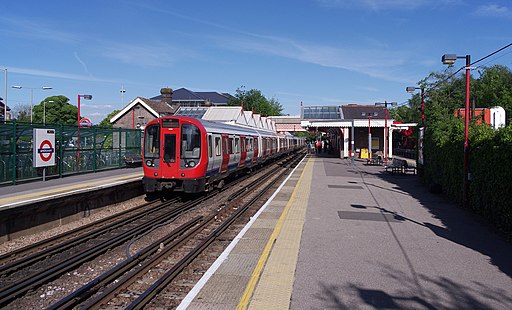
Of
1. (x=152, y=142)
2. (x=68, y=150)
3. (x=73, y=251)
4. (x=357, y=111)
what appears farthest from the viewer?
(x=357, y=111)

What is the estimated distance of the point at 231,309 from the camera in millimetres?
5254

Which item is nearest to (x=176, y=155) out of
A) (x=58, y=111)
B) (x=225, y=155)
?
(x=225, y=155)

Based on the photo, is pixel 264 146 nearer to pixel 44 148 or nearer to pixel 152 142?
pixel 152 142

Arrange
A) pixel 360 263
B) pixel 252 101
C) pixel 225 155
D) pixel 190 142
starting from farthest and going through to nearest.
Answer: pixel 252 101, pixel 225 155, pixel 190 142, pixel 360 263

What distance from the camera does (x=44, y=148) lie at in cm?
1512

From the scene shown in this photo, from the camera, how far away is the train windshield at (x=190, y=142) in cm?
1420

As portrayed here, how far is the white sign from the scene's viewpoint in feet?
48.4

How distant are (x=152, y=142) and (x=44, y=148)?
12.8 feet

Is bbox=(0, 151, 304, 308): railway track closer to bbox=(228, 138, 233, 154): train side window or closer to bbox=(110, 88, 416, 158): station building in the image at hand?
bbox=(228, 138, 233, 154): train side window

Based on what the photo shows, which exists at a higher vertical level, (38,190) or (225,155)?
(225,155)

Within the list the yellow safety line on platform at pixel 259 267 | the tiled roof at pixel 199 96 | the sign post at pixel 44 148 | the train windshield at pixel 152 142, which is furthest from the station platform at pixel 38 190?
the tiled roof at pixel 199 96

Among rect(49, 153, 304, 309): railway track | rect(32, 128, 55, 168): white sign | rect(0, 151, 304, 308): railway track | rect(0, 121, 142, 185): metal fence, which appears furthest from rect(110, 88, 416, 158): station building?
rect(49, 153, 304, 309): railway track

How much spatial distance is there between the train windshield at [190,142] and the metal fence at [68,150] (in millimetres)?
5232

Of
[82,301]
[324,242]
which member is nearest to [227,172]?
[324,242]
